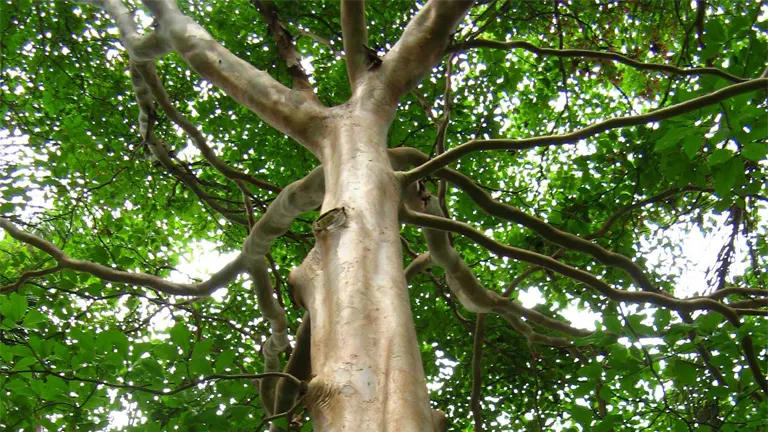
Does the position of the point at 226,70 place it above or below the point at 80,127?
below

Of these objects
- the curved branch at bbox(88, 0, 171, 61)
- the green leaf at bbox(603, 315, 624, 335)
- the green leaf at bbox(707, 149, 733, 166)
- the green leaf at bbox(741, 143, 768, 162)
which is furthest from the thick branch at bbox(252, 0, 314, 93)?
the green leaf at bbox(741, 143, 768, 162)

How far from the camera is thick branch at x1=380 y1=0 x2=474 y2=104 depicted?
12.6ft

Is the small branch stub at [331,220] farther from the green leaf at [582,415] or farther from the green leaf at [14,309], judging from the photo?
the green leaf at [582,415]

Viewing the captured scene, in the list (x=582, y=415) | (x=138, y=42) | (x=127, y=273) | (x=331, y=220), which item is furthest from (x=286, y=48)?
(x=582, y=415)

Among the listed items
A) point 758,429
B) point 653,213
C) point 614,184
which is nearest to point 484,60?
point 614,184

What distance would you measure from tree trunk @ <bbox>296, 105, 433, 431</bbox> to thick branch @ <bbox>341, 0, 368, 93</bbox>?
76 cm

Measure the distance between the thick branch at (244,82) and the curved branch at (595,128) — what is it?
28.4 inches

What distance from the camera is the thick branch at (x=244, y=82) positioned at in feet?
11.9

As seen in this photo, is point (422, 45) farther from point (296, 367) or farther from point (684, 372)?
point (684, 372)

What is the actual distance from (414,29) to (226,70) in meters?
1.21

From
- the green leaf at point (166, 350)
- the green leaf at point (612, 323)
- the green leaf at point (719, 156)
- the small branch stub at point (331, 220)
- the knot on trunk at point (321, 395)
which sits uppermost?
the green leaf at point (719, 156)

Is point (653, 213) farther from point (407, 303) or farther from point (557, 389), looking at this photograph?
point (407, 303)

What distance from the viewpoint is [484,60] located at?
772 cm

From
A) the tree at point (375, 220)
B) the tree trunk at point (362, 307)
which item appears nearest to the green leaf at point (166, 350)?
the tree at point (375, 220)
